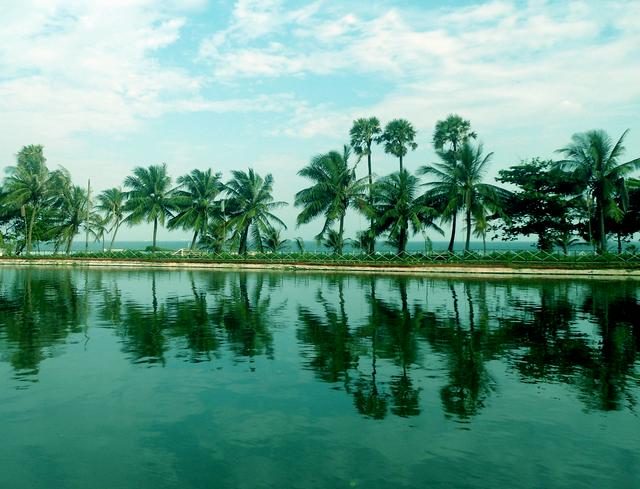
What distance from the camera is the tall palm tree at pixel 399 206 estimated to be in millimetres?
40688

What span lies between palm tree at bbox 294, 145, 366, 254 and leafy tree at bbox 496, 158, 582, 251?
505 inches

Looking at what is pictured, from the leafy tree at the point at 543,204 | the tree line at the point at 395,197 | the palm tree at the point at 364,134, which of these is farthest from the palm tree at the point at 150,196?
the leafy tree at the point at 543,204

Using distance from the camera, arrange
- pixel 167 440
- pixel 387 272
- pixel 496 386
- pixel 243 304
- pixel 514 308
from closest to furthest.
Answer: pixel 167 440 → pixel 496 386 → pixel 514 308 → pixel 243 304 → pixel 387 272

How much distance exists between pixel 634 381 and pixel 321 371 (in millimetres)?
5697

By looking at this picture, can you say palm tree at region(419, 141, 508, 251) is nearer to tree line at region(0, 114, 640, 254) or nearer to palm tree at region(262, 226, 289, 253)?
tree line at region(0, 114, 640, 254)

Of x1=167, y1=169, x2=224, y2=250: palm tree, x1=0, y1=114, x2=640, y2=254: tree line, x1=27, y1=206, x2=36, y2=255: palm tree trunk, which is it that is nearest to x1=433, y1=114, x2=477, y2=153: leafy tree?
x1=0, y1=114, x2=640, y2=254: tree line

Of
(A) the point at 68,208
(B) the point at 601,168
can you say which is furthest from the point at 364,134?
(A) the point at 68,208

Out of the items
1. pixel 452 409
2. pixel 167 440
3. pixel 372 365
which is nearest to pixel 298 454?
pixel 167 440

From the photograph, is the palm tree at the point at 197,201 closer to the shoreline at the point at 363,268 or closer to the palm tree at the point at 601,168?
the shoreline at the point at 363,268

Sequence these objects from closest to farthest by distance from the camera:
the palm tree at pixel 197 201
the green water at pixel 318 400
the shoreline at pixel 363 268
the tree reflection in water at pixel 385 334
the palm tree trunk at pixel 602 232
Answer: the green water at pixel 318 400 < the tree reflection in water at pixel 385 334 < the shoreline at pixel 363 268 < the palm tree trunk at pixel 602 232 < the palm tree at pixel 197 201

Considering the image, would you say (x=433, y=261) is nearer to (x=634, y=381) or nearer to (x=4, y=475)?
(x=634, y=381)

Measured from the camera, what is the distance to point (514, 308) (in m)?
18.3

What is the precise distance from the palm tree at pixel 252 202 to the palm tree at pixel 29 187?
20350 millimetres

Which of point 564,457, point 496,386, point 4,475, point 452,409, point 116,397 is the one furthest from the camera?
point 496,386
